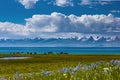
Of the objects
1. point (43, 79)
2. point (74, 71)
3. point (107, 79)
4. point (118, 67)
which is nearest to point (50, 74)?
point (43, 79)

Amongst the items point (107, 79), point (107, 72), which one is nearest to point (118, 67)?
point (107, 72)

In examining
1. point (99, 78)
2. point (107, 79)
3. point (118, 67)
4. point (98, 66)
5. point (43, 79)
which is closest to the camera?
point (107, 79)

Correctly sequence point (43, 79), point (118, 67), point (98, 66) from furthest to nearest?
point (98, 66) → point (43, 79) → point (118, 67)

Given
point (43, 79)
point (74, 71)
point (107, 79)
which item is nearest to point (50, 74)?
point (43, 79)

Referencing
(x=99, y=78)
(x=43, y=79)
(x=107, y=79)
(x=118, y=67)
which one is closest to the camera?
(x=107, y=79)

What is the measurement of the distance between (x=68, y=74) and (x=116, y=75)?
7.41ft

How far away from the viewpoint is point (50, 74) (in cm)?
1359

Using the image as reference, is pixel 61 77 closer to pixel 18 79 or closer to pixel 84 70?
pixel 84 70

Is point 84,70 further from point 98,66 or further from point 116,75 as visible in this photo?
point 116,75

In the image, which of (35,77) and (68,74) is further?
(35,77)

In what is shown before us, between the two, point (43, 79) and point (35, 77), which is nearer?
point (43, 79)

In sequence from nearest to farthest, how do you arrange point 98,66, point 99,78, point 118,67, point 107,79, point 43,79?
point 107,79, point 99,78, point 118,67, point 43,79, point 98,66

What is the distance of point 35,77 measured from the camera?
14312mm

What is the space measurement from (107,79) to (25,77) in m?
5.48
